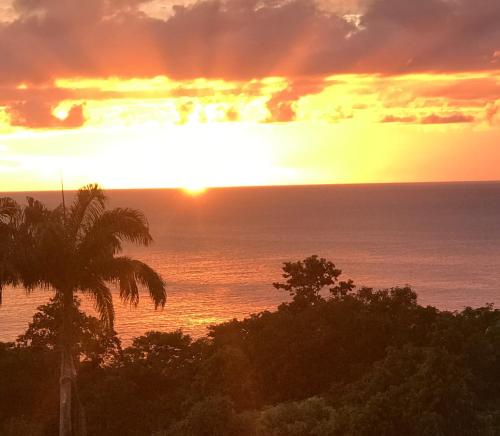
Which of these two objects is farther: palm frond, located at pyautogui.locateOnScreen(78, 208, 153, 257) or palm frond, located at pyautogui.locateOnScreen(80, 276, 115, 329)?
palm frond, located at pyautogui.locateOnScreen(80, 276, 115, 329)

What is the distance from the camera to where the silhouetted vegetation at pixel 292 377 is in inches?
841

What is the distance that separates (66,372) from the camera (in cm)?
1980

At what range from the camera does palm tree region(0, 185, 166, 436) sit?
19656mm

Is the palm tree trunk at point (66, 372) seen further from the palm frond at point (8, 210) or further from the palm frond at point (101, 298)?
the palm frond at point (8, 210)

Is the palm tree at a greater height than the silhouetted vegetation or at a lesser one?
greater

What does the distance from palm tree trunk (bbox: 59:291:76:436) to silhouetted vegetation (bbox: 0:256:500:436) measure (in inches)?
45.7

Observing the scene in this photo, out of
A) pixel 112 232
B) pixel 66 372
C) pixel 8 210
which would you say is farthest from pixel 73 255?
pixel 66 372

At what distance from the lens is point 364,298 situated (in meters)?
39.5

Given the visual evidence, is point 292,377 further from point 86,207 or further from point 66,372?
point 86,207

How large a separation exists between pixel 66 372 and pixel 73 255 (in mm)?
3226

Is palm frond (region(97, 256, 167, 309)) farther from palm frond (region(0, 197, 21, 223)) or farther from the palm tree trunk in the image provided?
palm frond (region(0, 197, 21, 223))

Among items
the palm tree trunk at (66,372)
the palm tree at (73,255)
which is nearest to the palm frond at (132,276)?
the palm tree at (73,255)

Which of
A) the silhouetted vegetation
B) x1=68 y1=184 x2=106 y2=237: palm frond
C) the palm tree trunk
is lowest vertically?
the silhouetted vegetation

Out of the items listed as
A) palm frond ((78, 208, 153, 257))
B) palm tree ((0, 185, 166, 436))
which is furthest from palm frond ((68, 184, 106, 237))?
palm frond ((78, 208, 153, 257))
